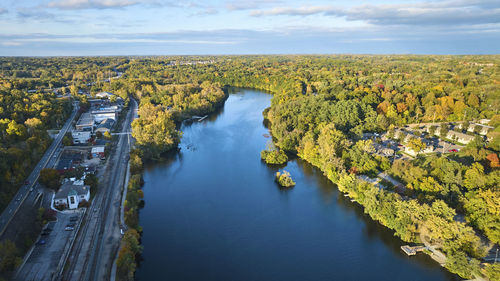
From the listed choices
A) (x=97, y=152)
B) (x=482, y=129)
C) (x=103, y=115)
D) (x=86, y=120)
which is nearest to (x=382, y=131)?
(x=482, y=129)

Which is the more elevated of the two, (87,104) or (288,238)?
(87,104)

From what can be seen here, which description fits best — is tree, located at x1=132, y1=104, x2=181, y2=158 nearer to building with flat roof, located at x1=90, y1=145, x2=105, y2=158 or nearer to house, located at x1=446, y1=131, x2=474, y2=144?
building with flat roof, located at x1=90, y1=145, x2=105, y2=158

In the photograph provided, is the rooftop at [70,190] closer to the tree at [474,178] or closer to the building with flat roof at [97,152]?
the building with flat roof at [97,152]

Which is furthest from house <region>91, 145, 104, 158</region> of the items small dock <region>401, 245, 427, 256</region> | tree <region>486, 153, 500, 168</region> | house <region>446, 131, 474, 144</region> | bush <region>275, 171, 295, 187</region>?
house <region>446, 131, 474, 144</region>

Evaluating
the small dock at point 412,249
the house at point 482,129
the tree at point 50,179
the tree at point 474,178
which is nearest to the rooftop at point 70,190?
the tree at point 50,179

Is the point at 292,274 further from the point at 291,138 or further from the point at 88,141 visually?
the point at 88,141

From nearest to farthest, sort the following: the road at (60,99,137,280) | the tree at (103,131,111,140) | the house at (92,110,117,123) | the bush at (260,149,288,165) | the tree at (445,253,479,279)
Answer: the road at (60,99,137,280) → the tree at (445,253,479,279) → the bush at (260,149,288,165) → the tree at (103,131,111,140) → the house at (92,110,117,123)

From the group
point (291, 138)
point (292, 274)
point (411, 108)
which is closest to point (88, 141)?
point (291, 138)
